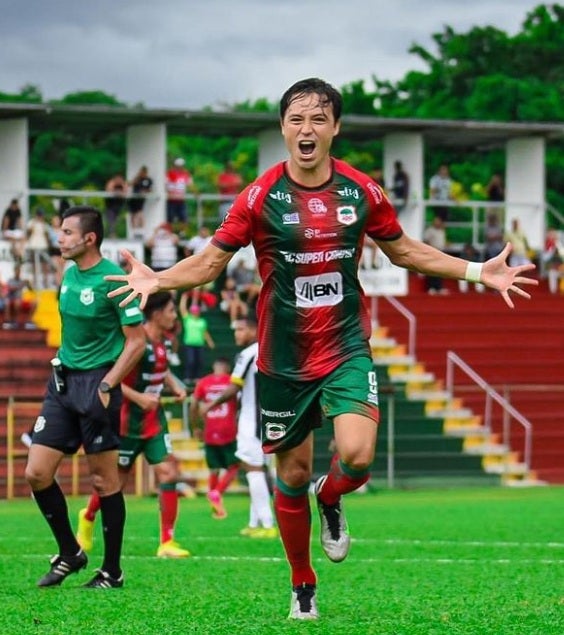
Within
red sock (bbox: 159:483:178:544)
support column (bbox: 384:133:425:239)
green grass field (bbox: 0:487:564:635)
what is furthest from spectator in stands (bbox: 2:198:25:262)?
red sock (bbox: 159:483:178:544)

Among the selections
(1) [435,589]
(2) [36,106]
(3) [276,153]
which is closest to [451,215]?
(3) [276,153]

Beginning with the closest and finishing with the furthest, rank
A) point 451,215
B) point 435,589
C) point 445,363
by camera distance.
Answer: point 435,589, point 445,363, point 451,215

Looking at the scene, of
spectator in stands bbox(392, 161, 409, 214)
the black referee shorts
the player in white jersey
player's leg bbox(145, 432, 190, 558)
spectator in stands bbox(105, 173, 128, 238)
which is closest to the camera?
the black referee shorts

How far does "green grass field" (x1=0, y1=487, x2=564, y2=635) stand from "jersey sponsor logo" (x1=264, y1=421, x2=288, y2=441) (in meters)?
0.90

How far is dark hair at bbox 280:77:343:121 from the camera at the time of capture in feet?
28.0

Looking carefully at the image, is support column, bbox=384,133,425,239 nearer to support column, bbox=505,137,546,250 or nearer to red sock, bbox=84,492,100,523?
support column, bbox=505,137,546,250

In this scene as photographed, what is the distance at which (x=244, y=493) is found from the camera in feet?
88.7

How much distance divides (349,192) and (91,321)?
2573 mm

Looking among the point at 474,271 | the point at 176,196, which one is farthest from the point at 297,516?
the point at 176,196

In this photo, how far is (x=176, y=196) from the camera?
3781cm

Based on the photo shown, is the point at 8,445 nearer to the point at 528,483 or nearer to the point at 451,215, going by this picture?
the point at 528,483

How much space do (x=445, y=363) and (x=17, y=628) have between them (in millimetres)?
25766

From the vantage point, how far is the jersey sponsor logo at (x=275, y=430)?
8609mm

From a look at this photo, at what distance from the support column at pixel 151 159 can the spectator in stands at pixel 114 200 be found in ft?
2.86
